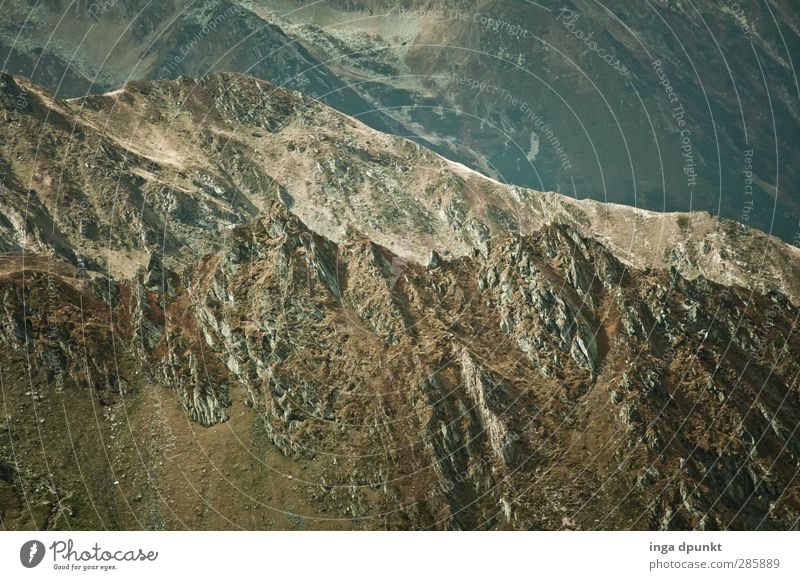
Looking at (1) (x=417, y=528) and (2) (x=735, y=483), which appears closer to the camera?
(1) (x=417, y=528)

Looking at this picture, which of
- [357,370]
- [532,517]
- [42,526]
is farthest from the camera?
[357,370]

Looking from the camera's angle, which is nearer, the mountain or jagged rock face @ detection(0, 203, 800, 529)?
the mountain

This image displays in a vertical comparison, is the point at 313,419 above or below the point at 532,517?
below

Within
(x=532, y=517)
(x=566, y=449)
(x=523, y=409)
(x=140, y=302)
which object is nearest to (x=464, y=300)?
(x=523, y=409)

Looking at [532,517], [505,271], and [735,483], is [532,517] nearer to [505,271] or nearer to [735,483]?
[735,483]

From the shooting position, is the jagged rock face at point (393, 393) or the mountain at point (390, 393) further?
the jagged rock face at point (393, 393)

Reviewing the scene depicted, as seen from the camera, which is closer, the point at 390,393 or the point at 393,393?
the point at 390,393

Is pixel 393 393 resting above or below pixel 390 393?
above
